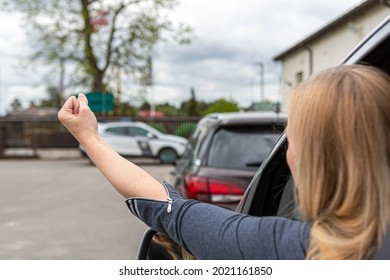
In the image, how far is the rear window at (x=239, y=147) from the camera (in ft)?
16.3

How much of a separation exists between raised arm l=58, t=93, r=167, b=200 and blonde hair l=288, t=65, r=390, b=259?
13.4 inches

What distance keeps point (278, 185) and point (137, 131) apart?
19231 mm

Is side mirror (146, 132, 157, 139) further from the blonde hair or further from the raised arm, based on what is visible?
the blonde hair

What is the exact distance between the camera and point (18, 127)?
2739 cm

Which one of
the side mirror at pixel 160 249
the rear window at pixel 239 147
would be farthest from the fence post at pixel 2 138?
the side mirror at pixel 160 249

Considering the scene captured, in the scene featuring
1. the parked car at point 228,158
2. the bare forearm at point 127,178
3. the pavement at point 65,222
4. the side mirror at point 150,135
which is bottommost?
the pavement at point 65,222

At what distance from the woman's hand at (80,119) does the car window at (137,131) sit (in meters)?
19.6

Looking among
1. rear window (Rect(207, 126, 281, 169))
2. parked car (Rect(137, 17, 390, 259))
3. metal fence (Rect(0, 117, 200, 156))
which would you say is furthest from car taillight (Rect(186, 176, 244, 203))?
metal fence (Rect(0, 117, 200, 156))

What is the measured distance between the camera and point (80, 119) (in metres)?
1.30

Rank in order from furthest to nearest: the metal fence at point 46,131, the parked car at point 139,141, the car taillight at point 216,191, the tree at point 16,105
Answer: the tree at point 16,105 < the metal fence at point 46,131 < the parked car at point 139,141 < the car taillight at point 216,191

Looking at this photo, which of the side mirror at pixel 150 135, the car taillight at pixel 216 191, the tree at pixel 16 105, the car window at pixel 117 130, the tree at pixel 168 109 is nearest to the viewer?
the car taillight at pixel 216 191

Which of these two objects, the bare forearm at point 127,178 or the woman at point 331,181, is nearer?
the woman at point 331,181

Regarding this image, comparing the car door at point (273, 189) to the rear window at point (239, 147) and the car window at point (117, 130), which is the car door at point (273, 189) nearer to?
the rear window at point (239, 147)

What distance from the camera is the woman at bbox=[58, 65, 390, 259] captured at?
40.9 inches
